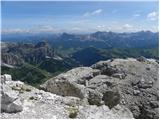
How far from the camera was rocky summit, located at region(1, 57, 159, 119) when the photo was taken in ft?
53.6

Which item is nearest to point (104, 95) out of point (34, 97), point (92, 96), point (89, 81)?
point (92, 96)

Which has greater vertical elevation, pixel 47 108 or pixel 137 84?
pixel 137 84

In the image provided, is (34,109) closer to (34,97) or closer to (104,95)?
(34,97)

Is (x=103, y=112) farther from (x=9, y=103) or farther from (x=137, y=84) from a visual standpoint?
(x=9, y=103)

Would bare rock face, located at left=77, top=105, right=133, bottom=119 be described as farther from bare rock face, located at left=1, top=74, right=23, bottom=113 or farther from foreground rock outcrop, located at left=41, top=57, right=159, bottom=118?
bare rock face, located at left=1, top=74, right=23, bottom=113

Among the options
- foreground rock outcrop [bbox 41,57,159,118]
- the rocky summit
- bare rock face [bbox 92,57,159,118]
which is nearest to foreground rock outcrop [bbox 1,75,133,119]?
the rocky summit

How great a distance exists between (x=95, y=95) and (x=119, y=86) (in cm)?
156

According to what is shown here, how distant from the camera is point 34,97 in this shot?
1838cm

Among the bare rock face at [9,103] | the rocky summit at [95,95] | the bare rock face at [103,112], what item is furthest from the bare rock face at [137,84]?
the bare rock face at [9,103]

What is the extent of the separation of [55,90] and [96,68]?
4712 millimetres

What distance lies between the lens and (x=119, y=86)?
64.7ft

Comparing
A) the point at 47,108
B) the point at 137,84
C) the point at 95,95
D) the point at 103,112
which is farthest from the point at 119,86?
the point at 47,108

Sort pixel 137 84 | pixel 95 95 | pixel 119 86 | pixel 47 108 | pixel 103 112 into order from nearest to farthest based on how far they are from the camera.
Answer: pixel 47 108 → pixel 103 112 → pixel 95 95 → pixel 119 86 → pixel 137 84

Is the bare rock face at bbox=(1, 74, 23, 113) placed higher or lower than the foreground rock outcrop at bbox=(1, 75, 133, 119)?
higher
